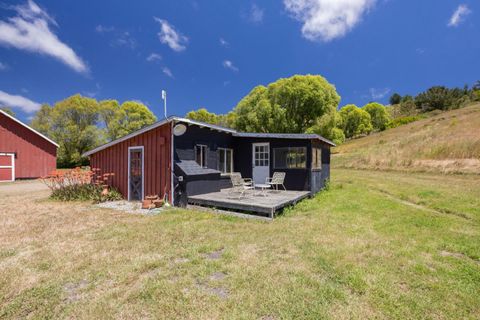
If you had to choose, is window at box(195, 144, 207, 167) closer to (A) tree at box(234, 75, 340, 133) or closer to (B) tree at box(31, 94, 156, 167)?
(A) tree at box(234, 75, 340, 133)

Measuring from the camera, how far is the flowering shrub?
9.42 metres

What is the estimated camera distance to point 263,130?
889 inches

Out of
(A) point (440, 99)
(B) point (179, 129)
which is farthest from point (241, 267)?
(A) point (440, 99)

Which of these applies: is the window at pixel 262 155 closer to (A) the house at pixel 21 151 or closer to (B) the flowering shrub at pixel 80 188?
(B) the flowering shrub at pixel 80 188

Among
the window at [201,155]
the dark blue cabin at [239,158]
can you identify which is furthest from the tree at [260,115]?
the window at [201,155]

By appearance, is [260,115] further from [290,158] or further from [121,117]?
[121,117]

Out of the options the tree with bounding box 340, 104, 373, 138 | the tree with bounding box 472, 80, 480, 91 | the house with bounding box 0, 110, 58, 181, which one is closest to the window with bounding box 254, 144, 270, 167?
the house with bounding box 0, 110, 58, 181

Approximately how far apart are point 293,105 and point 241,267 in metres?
20.3

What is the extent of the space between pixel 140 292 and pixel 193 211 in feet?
14.9

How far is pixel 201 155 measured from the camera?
9570mm

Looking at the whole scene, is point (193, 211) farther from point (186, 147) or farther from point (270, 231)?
point (270, 231)

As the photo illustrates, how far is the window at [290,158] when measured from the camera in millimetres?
10055

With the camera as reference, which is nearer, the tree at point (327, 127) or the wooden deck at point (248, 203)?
the wooden deck at point (248, 203)

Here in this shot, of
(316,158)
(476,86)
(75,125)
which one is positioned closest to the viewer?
(316,158)
